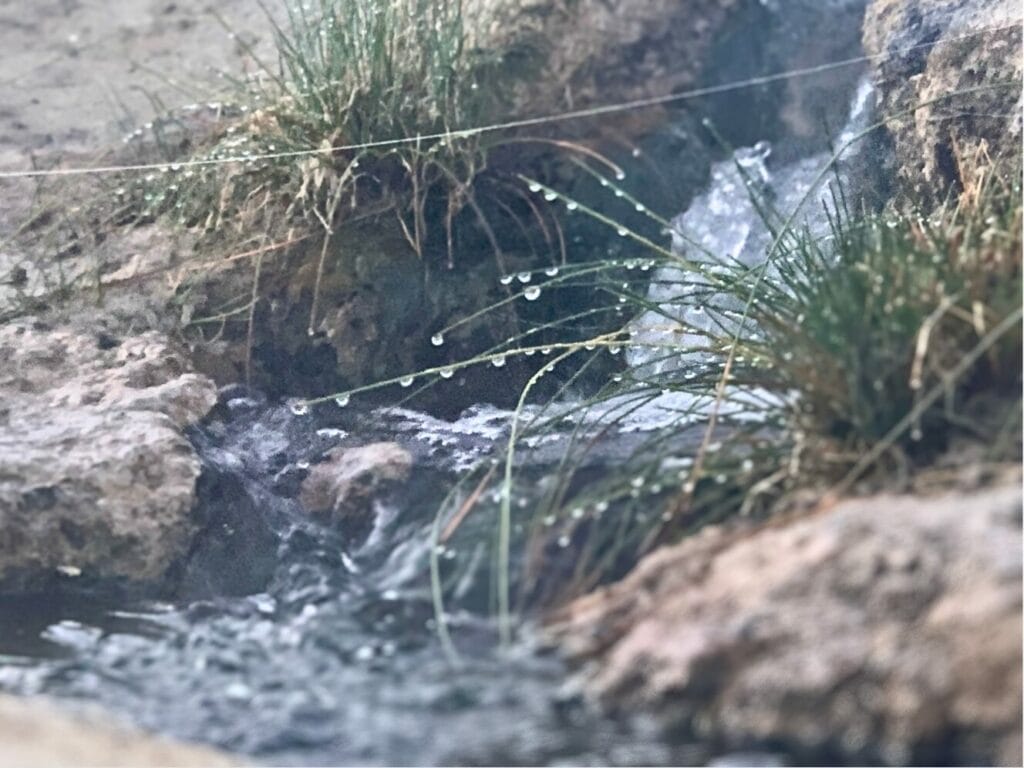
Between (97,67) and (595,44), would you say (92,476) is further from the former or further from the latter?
(97,67)

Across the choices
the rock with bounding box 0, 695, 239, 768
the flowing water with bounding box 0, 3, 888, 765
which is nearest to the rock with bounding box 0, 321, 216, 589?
the flowing water with bounding box 0, 3, 888, 765

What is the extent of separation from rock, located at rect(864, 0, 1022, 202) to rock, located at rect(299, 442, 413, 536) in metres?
1.25

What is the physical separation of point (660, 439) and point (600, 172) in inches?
63.3

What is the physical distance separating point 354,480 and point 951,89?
1.62 metres

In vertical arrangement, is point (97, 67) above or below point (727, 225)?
above

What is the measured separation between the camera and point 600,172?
3480 mm

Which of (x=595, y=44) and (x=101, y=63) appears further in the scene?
(x=101, y=63)

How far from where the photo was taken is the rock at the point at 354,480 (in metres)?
2.18

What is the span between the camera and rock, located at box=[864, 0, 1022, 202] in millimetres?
2729

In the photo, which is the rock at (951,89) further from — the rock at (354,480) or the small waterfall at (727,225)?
the rock at (354,480)

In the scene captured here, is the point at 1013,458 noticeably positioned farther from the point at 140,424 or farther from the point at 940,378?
the point at 140,424

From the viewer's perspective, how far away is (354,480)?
2.25m

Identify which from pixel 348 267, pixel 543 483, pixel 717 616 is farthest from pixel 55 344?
pixel 717 616

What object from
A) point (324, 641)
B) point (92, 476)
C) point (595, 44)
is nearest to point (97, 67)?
point (595, 44)
